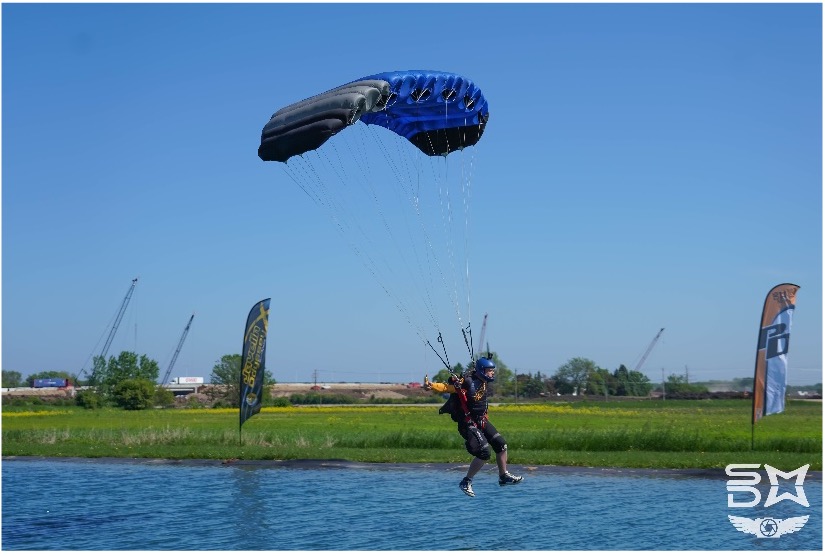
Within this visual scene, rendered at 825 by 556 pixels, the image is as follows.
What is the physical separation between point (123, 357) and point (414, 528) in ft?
349

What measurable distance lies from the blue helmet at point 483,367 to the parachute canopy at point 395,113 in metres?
5.27

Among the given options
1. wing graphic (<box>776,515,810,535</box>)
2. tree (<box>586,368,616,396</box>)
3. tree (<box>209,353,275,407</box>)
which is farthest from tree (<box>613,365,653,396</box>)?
wing graphic (<box>776,515,810,535</box>)

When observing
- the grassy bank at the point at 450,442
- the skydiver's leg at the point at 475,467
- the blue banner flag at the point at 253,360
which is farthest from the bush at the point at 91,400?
the skydiver's leg at the point at 475,467

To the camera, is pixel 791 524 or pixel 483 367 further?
pixel 791 524

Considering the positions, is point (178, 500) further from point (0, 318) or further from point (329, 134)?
point (329, 134)

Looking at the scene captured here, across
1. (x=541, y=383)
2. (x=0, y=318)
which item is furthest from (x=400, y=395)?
(x=0, y=318)

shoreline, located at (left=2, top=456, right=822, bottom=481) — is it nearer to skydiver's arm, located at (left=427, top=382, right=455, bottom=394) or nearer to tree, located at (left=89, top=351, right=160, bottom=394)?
skydiver's arm, located at (left=427, top=382, right=455, bottom=394)

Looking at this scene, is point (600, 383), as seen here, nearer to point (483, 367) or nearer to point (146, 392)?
point (146, 392)

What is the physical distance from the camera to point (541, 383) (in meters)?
112

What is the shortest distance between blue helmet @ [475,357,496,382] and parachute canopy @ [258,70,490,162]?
527 cm

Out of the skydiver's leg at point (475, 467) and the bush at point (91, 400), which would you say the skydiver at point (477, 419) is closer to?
the skydiver's leg at point (475, 467)

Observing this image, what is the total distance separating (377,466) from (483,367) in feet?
71.9

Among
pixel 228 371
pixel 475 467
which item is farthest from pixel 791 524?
pixel 228 371

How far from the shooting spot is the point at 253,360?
43.0m
